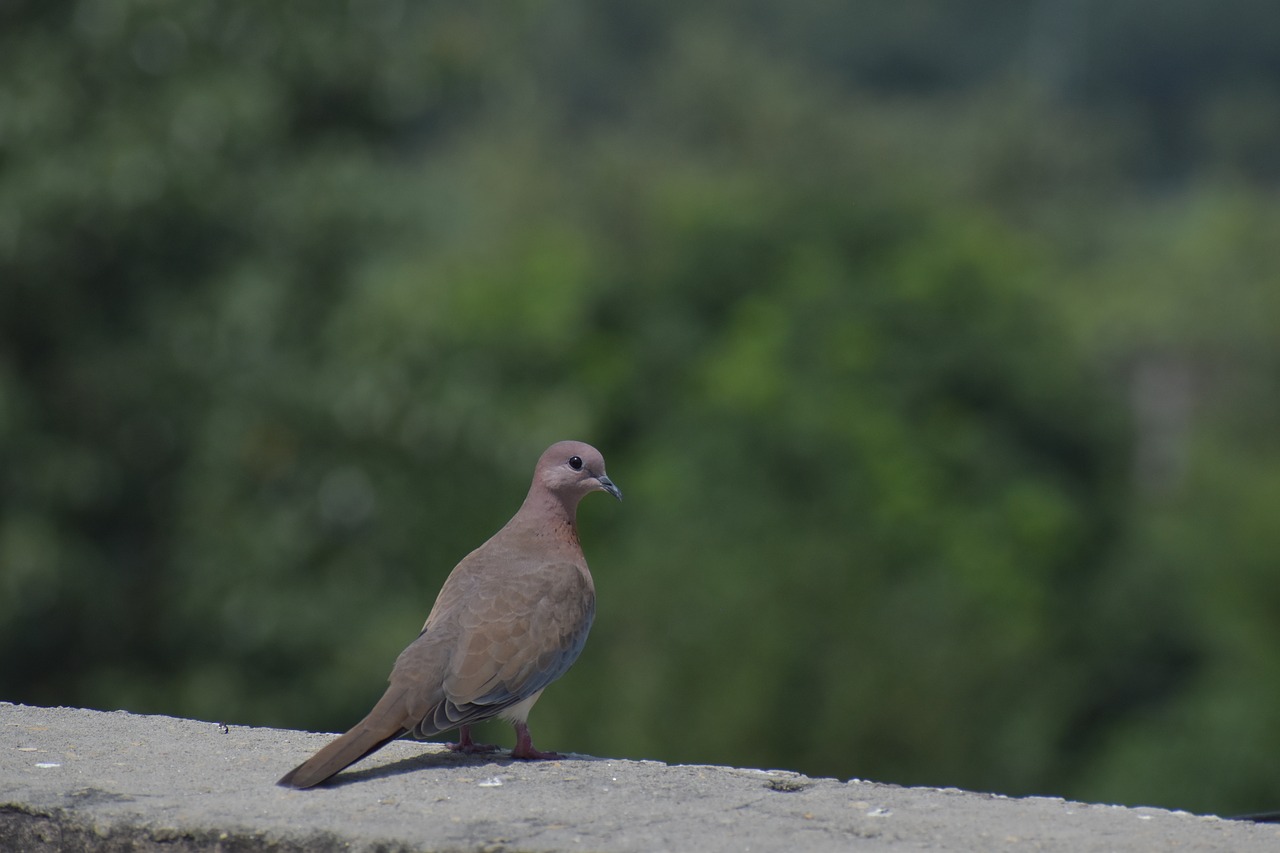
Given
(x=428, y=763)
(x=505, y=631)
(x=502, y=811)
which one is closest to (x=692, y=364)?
(x=505, y=631)

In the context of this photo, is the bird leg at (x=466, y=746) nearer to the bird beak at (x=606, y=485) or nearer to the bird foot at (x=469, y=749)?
the bird foot at (x=469, y=749)

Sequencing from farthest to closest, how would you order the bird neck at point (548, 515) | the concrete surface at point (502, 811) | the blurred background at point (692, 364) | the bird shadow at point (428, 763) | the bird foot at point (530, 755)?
the blurred background at point (692, 364) < the bird neck at point (548, 515) < the bird foot at point (530, 755) < the bird shadow at point (428, 763) < the concrete surface at point (502, 811)

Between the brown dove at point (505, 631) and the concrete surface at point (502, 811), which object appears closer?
the concrete surface at point (502, 811)

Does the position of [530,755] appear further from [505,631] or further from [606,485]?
[606,485]

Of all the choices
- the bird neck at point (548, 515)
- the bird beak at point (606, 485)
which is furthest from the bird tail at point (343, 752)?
the bird beak at point (606, 485)

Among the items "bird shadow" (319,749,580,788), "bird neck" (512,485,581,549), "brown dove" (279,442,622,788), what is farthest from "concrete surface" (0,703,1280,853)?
"bird neck" (512,485,581,549)

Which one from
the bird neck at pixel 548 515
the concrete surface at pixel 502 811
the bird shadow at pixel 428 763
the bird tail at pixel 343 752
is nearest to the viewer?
the concrete surface at pixel 502 811

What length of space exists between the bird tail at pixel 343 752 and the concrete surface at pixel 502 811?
1.4 inches

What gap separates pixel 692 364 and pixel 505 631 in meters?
35.9

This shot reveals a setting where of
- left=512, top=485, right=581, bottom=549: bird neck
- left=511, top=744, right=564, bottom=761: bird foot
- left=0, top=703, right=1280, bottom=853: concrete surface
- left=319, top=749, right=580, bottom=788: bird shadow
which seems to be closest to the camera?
left=0, top=703, right=1280, bottom=853: concrete surface

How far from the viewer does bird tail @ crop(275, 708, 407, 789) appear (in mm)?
3209

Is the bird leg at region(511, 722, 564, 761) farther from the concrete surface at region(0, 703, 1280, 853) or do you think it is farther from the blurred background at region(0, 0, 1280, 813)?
the blurred background at region(0, 0, 1280, 813)

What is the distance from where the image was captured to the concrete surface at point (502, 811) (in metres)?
2.89

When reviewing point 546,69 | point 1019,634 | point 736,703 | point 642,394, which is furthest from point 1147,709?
point 546,69
